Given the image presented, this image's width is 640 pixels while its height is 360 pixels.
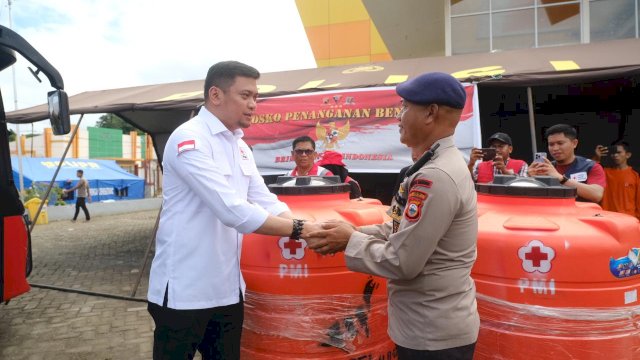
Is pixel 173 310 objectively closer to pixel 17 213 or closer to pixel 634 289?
pixel 634 289

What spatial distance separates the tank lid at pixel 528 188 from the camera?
2.12 m

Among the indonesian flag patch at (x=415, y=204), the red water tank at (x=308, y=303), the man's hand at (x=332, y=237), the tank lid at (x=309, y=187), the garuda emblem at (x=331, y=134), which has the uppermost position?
the garuda emblem at (x=331, y=134)

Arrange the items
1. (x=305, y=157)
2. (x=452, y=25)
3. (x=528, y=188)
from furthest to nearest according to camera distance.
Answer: (x=452, y=25), (x=305, y=157), (x=528, y=188)

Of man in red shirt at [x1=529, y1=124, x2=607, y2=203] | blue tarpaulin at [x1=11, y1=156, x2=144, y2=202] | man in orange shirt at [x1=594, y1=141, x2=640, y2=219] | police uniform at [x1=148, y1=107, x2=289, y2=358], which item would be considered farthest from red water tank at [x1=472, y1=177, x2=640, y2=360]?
blue tarpaulin at [x1=11, y1=156, x2=144, y2=202]

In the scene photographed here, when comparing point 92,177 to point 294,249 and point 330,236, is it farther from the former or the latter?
point 330,236

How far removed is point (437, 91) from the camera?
1.37m

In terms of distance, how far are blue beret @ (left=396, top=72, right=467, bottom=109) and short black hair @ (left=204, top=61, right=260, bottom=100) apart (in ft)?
2.64

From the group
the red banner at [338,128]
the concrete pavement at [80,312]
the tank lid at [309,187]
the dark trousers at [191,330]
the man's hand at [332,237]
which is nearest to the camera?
the man's hand at [332,237]

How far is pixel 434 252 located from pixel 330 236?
444 mm

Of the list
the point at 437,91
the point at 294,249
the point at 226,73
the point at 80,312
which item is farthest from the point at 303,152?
the point at 80,312

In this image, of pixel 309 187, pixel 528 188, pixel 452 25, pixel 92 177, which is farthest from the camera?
pixel 92 177

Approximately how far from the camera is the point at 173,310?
178 centimetres

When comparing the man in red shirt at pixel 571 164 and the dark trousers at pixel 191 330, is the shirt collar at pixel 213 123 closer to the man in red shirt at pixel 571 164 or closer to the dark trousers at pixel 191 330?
the dark trousers at pixel 191 330

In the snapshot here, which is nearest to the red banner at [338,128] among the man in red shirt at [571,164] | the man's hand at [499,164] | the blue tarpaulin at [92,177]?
the man's hand at [499,164]
